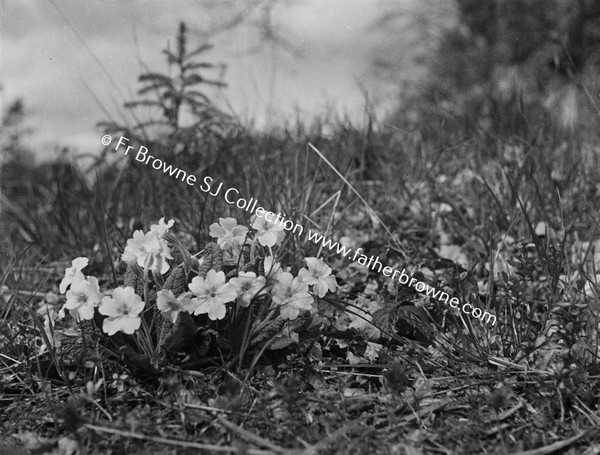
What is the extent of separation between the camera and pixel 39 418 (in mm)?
1801

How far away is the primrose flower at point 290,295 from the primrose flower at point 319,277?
3 cm

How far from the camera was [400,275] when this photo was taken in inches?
93.0

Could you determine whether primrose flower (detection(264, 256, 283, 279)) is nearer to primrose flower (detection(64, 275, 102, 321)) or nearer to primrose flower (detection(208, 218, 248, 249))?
primrose flower (detection(208, 218, 248, 249))

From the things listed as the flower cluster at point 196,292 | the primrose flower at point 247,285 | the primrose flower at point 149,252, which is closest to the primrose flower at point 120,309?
the flower cluster at point 196,292

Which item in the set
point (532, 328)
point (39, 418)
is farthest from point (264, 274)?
point (532, 328)

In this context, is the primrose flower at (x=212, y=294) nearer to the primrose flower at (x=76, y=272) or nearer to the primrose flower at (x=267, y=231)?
the primrose flower at (x=267, y=231)

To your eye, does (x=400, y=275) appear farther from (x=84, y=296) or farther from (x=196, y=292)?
(x=84, y=296)

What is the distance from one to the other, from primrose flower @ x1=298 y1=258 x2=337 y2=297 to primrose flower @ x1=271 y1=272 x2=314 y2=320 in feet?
0.10

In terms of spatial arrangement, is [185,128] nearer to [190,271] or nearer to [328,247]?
[328,247]

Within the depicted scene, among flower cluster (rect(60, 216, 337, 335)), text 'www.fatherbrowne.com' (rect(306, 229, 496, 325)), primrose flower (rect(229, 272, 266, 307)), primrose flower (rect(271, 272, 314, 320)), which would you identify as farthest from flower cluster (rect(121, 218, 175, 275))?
text 'www.fatherbrowne.com' (rect(306, 229, 496, 325))

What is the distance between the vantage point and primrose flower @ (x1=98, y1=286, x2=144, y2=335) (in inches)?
67.1

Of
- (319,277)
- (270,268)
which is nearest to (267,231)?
(270,268)

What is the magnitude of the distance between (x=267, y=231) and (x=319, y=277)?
0.24 metres

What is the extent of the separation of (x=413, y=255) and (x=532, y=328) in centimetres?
71
